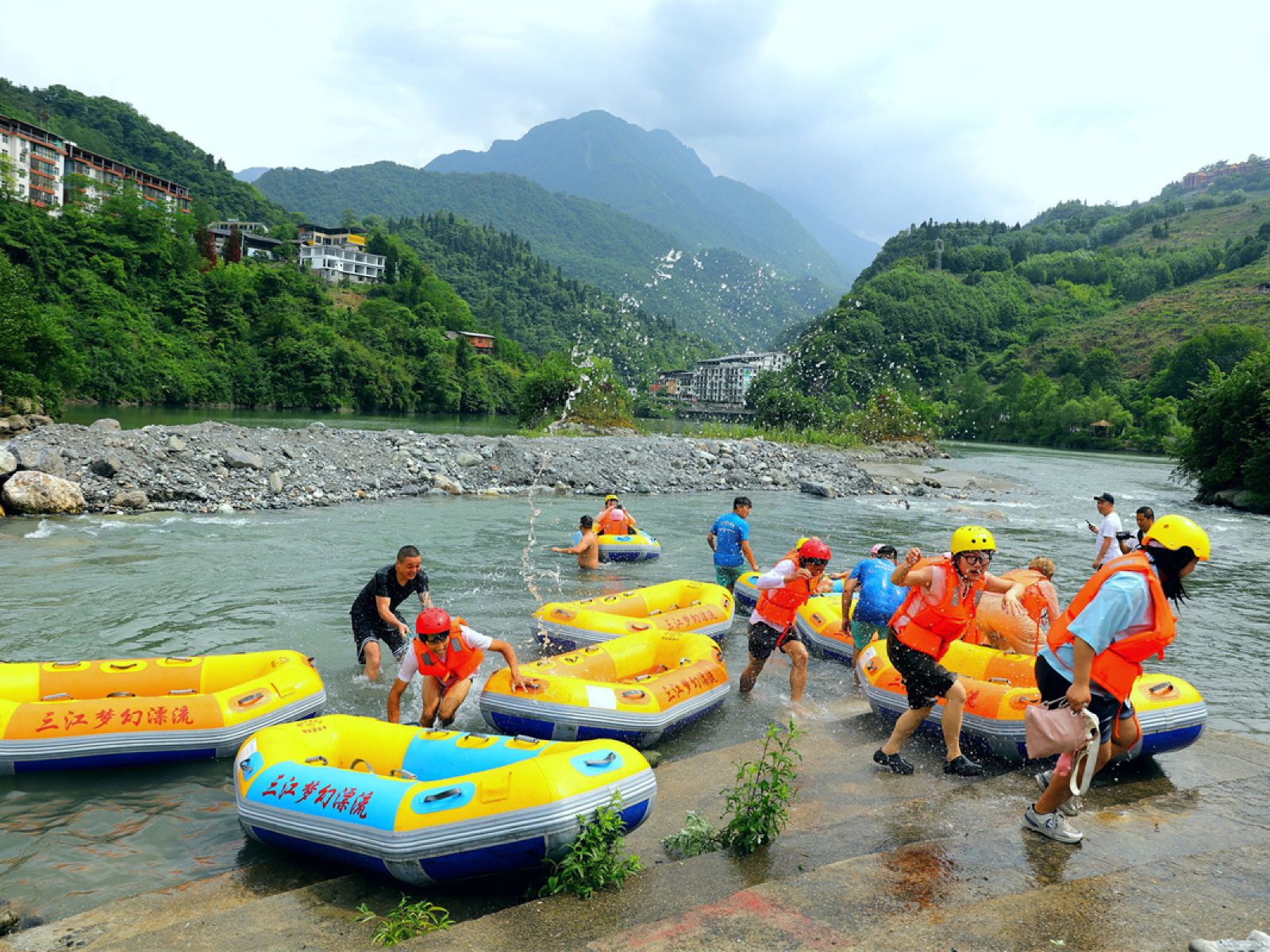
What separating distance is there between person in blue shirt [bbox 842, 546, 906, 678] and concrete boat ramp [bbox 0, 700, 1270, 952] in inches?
102

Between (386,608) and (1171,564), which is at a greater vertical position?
(1171,564)

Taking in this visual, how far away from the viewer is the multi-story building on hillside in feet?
225

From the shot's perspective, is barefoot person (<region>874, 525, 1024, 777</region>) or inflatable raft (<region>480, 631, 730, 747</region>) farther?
inflatable raft (<region>480, 631, 730, 747</region>)

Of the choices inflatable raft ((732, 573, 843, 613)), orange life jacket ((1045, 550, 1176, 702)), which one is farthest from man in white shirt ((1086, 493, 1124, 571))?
orange life jacket ((1045, 550, 1176, 702))

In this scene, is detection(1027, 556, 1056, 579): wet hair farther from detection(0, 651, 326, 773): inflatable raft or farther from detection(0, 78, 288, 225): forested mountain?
detection(0, 78, 288, 225): forested mountain

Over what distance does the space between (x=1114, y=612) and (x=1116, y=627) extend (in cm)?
8

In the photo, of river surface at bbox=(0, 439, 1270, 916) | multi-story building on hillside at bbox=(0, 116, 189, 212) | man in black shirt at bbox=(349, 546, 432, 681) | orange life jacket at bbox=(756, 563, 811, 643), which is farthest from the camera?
multi-story building on hillside at bbox=(0, 116, 189, 212)

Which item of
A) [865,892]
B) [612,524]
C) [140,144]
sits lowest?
[865,892]

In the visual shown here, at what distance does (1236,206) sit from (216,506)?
7059 inches

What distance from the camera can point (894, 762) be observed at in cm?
562

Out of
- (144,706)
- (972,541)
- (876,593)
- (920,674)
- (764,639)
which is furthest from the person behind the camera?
(876,593)

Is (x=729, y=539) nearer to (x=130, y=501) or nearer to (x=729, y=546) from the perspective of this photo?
(x=729, y=546)

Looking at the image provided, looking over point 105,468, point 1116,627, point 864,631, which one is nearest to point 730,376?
point 105,468

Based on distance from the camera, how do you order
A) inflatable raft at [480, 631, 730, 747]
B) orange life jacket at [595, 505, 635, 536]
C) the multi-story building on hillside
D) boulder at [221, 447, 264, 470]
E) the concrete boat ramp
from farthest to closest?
the multi-story building on hillside → boulder at [221, 447, 264, 470] → orange life jacket at [595, 505, 635, 536] → inflatable raft at [480, 631, 730, 747] → the concrete boat ramp
